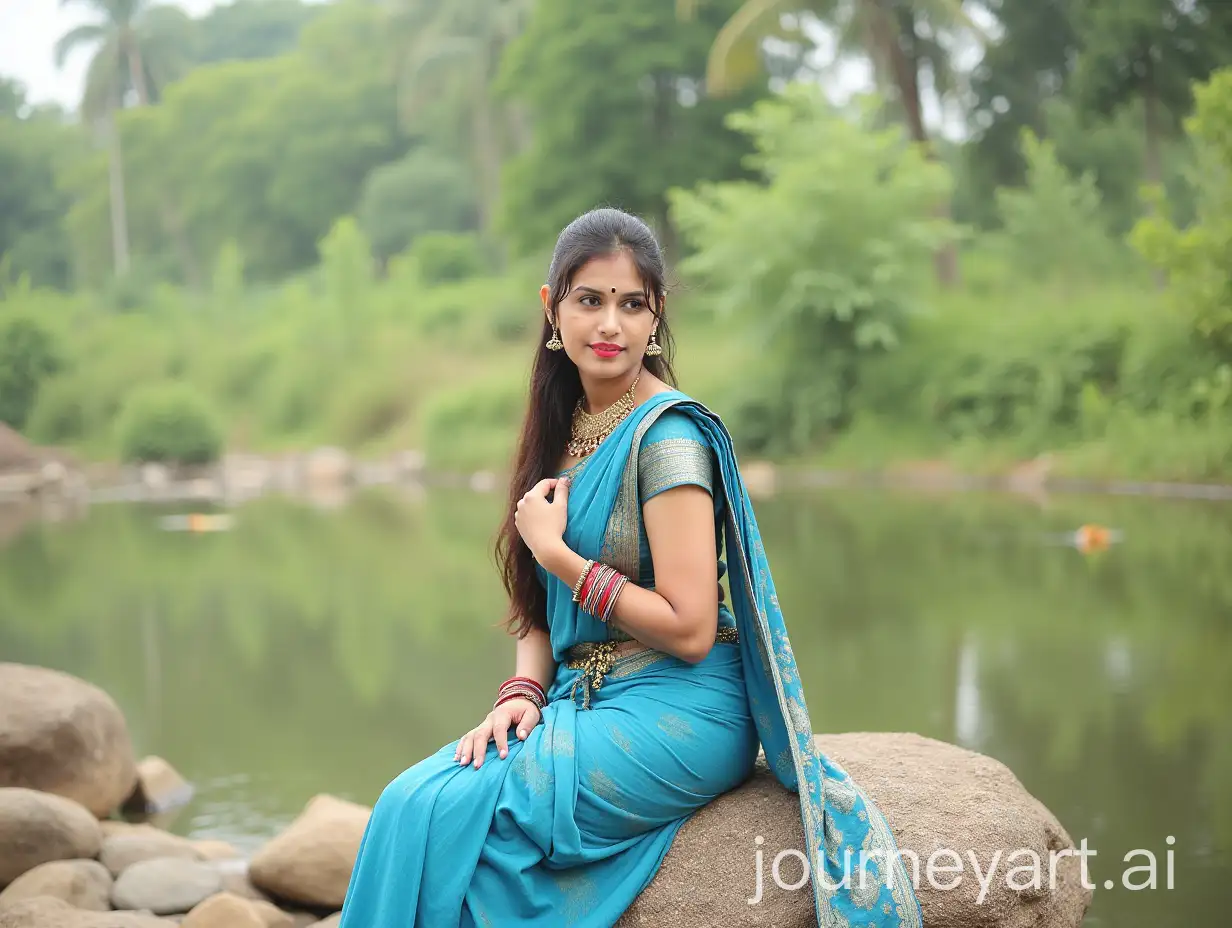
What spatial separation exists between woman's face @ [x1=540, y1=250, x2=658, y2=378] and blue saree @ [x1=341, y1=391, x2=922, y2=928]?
101 mm

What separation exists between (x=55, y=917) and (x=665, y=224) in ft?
69.7

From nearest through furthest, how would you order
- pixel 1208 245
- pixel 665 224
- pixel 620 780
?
pixel 620 780 < pixel 1208 245 < pixel 665 224

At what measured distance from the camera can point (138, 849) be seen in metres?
3.36

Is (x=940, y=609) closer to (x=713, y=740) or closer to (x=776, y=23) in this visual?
(x=713, y=740)

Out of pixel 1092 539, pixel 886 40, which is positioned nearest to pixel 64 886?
pixel 1092 539

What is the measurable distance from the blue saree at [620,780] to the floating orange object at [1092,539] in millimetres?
6775

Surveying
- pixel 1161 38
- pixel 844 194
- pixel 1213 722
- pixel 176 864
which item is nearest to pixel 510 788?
pixel 176 864

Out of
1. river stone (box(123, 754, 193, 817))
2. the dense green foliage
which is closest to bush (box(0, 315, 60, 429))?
the dense green foliage

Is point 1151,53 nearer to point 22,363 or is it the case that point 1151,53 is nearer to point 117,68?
point 22,363

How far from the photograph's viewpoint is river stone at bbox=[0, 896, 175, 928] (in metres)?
2.60

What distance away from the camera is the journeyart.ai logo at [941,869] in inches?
76.2

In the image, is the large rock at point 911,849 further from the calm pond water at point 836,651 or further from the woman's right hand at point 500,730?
the calm pond water at point 836,651

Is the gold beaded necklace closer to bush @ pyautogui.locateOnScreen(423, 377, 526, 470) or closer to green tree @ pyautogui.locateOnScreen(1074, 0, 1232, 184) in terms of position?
green tree @ pyautogui.locateOnScreen(1074, 0, 1232, 184)

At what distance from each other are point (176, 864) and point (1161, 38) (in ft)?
53.3
